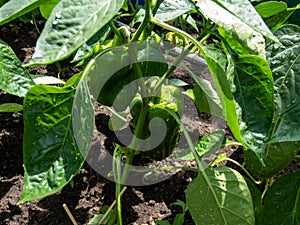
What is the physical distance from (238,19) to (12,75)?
331 mm

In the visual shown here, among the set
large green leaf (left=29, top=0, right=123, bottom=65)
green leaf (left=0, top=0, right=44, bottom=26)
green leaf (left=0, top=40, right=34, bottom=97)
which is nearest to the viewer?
large green leaf (left=29, top=0, right=123, bottom=65)

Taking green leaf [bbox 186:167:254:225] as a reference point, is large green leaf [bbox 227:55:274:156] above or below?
above

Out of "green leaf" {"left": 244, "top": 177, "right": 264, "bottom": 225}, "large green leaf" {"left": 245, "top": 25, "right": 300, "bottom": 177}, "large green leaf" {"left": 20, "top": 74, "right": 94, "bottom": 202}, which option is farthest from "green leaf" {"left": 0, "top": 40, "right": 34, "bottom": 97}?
"green leaf" {"left": 244, "top": 177, "right": 264, "bottom": 225}

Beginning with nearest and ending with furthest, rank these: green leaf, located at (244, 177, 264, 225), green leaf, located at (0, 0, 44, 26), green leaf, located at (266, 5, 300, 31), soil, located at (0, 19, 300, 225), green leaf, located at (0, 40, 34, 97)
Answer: green leaf, located at (0, 0, 44, 26) < green leaf, located at (0, 40, 34, 97) < green leaf, located at (266, 5, 300, 31) < green leaf, located at (244, 177, 264, 225) < soil, located at (0, 19, 300, 225)

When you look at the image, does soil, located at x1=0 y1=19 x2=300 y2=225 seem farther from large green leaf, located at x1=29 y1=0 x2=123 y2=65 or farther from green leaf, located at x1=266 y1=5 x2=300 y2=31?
large green leaf, located at x1=29 y1=0 x2=123 y2=65

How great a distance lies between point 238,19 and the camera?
547 mm

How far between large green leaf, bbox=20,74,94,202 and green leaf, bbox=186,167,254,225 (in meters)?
0.26

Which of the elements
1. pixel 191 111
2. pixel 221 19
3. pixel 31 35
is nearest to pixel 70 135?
pixel 221 19

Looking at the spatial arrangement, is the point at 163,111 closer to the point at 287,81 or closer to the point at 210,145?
the point at 210,145

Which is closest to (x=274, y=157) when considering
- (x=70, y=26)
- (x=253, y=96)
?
(x=253, y=96)

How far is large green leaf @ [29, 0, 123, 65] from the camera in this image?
402 mm

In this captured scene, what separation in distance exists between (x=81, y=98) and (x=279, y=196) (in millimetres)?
448

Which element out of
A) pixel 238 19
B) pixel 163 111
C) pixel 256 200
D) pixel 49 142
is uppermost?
pixel 238 19

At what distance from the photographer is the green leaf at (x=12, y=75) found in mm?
655
